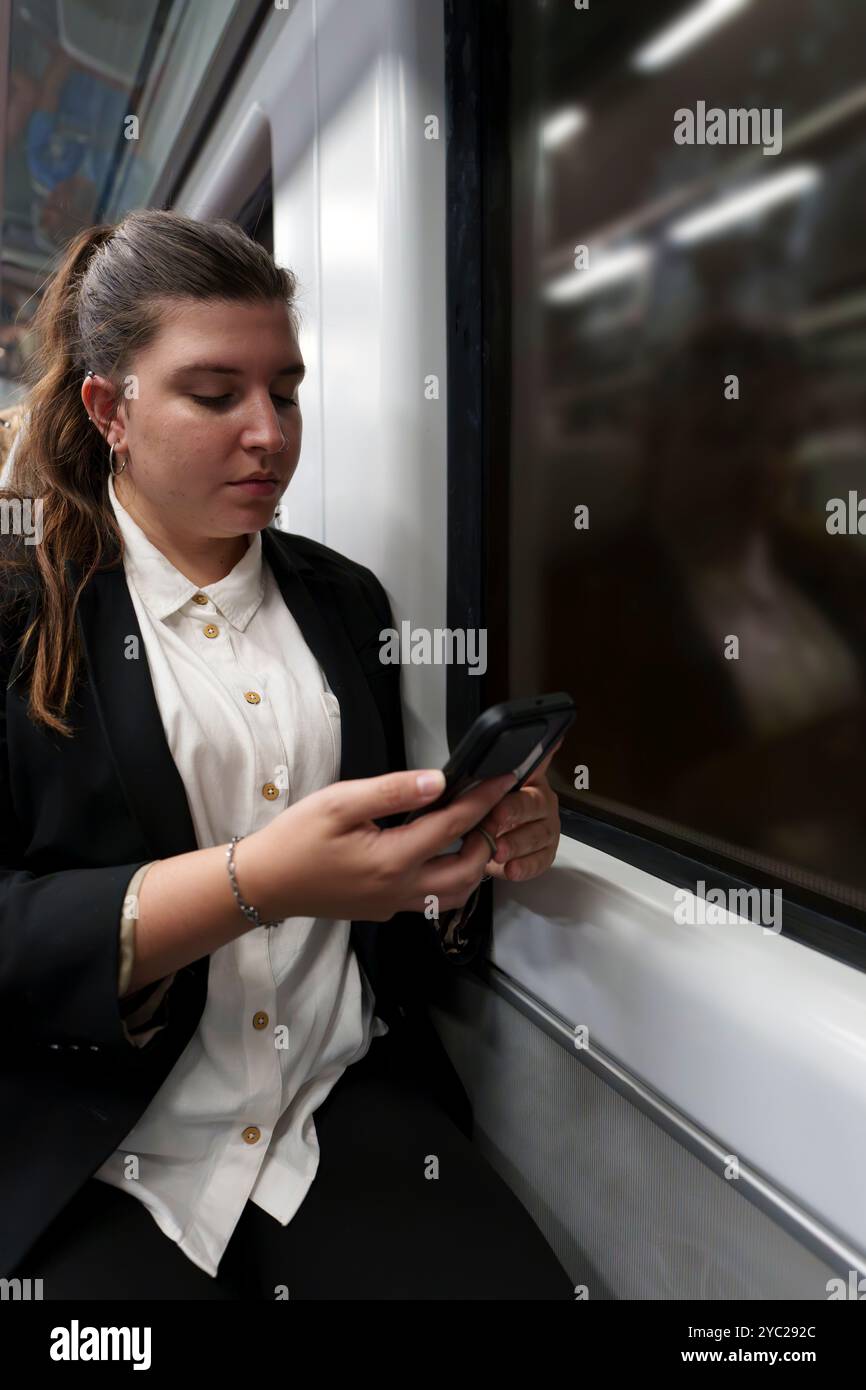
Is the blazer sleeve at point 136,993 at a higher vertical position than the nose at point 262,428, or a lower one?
lower

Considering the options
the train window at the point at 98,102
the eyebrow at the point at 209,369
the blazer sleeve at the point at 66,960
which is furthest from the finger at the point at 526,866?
the train window at the point at 98,102

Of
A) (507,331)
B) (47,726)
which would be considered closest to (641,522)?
(507,331)

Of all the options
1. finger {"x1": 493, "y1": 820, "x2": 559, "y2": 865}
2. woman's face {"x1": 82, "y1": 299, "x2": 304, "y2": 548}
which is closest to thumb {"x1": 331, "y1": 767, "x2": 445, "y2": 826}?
finger {"x1": 493, "y1": 820, "x2": 559, "y2": 865}

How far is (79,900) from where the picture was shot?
3.15 feet

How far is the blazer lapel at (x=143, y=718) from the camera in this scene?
3.48 ft

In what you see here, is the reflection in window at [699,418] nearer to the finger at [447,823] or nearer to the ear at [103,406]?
the finger at [447,823]

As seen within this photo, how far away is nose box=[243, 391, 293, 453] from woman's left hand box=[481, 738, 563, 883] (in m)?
0.50

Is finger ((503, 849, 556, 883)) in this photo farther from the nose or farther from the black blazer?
the nose

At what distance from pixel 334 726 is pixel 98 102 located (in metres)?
2.65

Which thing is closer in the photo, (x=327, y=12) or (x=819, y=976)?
(x=819, y=976)

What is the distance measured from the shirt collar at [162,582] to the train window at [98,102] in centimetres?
40
